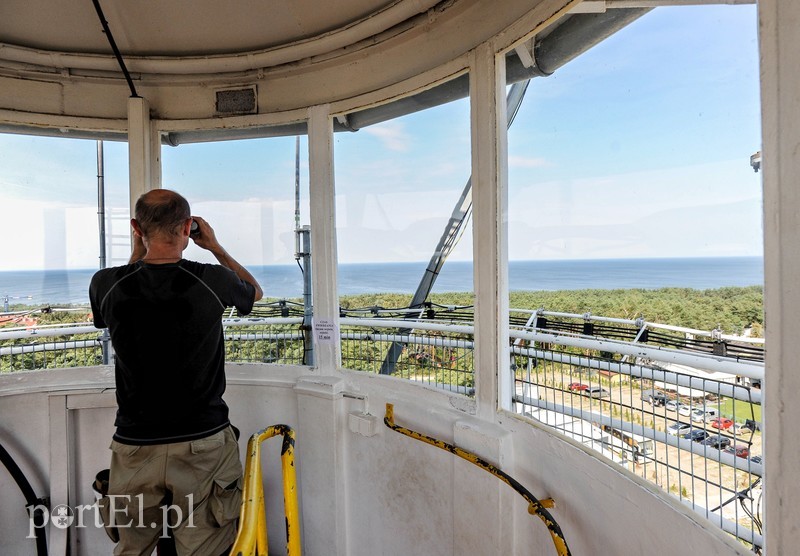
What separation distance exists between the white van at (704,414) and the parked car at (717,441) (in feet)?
0.24

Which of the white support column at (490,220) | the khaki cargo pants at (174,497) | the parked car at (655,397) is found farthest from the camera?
the parked car at (655,397)

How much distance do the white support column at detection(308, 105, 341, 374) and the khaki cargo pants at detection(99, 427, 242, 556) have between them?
2.18 ft

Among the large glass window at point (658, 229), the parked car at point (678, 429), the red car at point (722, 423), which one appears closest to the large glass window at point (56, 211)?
the large glass window at point (658, 229)

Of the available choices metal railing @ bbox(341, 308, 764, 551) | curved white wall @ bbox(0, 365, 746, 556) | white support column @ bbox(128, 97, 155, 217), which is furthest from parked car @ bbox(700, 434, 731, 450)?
white support column @ bbox(128, 97, 155, 217)

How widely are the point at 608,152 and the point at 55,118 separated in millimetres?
2942

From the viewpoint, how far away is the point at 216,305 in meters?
1.26

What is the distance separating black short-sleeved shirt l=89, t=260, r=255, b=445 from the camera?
1.19 meters

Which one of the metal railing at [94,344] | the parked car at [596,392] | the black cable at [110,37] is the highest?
the black cable at [110,37]

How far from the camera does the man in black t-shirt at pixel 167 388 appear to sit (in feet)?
3.93

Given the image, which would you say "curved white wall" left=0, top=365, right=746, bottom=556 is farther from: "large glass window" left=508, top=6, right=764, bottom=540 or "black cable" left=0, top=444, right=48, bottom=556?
"large glass window" left=508, top=6, right=764, bottom=540

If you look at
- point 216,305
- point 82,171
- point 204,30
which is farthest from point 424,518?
point 82,171

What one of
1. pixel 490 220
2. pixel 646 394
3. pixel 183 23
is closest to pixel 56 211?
pixel 183 23

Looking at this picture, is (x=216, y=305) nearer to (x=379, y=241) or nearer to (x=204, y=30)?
(x=379, y=241)

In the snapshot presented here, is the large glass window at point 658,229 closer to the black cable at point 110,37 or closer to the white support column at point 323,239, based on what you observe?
the white support column at point 323,239
